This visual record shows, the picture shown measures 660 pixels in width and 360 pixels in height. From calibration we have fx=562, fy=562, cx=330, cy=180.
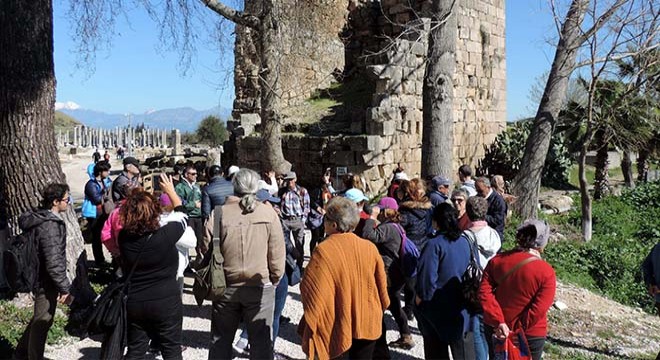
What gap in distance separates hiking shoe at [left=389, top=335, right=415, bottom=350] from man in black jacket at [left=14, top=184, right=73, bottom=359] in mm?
3144

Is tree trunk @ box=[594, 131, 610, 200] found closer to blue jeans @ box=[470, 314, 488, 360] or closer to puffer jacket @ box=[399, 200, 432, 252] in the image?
puffer jacket @ box=[399, 200, 432, 252]

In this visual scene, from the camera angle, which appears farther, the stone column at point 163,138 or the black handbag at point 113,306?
the stone column at point 163,138

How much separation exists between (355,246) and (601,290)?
25.2 ft

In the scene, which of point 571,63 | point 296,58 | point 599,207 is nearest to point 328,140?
point 296,58

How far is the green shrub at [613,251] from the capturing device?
10.0 metres

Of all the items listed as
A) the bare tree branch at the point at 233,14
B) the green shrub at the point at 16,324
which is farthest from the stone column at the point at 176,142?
the green shrub at the point at 16,324

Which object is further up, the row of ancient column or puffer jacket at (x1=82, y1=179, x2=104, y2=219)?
the row of ancient column

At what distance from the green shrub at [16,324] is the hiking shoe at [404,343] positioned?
3.52m

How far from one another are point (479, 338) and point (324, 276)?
5.39ft

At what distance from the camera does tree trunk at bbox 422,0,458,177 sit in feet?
30.0

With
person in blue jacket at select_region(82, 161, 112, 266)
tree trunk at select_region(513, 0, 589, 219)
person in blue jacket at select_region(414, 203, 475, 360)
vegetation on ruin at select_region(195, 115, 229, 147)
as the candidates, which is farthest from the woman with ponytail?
vegetation on ruin at select_region(195, 115, 229, 147)

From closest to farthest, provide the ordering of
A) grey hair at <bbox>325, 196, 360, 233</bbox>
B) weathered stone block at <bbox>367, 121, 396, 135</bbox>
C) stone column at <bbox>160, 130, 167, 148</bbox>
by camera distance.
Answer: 1. grey hair at <bbox>325, 196, 360, 233</bbox>
2. weathered stone block at <bbox>367, 121, 396, 135</bbox>
3. stone column at <bbox>160, 130, 167, 148</bbox>

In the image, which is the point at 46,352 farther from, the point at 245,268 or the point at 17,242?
the point at 245,268

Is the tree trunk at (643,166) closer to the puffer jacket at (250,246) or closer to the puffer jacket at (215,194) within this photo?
the puffer jacket at (215,194)
